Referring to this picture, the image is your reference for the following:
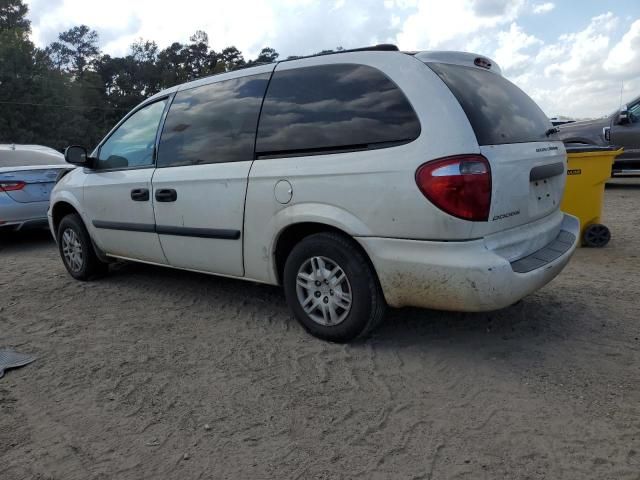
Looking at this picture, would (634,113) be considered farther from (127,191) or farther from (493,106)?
(127,191)

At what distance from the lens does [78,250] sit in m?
5.45

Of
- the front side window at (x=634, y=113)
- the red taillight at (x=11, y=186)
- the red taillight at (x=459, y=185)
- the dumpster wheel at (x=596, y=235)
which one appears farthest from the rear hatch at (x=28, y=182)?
the front side window at (x=634, y=113)

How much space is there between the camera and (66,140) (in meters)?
42.2

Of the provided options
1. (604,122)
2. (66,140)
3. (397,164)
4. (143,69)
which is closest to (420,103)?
(397,164)

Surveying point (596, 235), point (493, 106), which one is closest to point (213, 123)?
point (493, 106)

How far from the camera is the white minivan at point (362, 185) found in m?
2.97

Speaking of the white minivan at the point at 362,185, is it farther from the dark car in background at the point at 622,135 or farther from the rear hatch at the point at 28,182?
the dark car in background at the point at 622,135

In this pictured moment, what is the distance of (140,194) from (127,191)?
225mm

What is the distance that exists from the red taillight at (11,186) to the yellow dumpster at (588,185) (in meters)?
6.76

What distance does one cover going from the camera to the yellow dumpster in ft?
18.4

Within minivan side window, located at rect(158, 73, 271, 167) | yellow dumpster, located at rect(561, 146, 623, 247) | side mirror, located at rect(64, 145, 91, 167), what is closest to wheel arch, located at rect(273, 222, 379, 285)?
minivan side window, located at rect(158, 73, 271, 167)

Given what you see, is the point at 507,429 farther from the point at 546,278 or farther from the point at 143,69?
the point at 143,69

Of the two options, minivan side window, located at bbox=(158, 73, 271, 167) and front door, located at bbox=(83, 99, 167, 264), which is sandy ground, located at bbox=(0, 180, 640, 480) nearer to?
front door, located at bbox=(83, 99, 167, 264)

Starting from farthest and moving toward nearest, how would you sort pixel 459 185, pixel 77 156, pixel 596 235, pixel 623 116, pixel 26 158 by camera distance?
pixel 623 116 → pixel 26 158 → pixel 596 235 → pixel 77 156 → pixel 459 185
